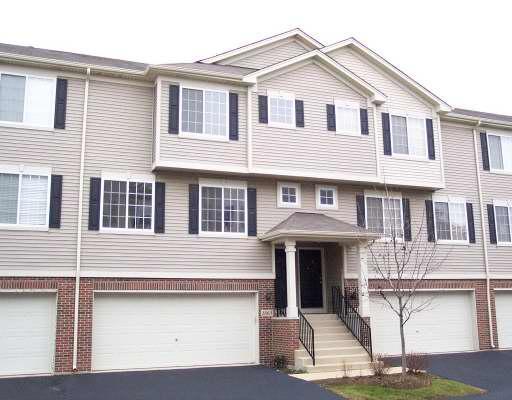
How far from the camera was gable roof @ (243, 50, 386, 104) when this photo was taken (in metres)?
16.6

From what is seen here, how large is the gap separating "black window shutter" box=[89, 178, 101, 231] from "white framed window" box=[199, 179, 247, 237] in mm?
2820

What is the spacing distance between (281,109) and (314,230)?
397cm

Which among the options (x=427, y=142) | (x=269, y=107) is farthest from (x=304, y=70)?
(x=427, y=142)

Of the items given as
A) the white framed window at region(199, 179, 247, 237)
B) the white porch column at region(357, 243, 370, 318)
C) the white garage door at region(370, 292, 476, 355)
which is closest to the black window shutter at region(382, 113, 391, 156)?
the white porch column at region(357, 243, 370, 318)

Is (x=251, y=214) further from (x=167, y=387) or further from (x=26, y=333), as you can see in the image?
(x=26, y=333)

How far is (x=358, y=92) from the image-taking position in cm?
1794

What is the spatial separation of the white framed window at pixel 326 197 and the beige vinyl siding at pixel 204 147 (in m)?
2.81

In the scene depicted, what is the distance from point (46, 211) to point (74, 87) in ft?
11.6

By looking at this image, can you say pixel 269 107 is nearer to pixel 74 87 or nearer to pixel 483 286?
pixel 74 87

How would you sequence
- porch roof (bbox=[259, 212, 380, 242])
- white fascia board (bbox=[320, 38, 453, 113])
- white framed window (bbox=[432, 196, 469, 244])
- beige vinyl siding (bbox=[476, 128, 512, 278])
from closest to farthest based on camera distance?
porch roof (bbox=[259, 212, 380, 242])
white fascia board (bbox=[320, 38, 453, 113])
white framed window (bbox=[432, 196, 469, 244])
beige vinyl siding (bbox=[476, 128, 512, 278])

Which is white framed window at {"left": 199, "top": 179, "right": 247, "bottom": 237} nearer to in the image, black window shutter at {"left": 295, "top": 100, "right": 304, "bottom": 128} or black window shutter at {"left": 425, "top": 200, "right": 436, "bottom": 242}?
black window shutter at {"left": 295, "top": 100, "right": 304, "bottom": 128}

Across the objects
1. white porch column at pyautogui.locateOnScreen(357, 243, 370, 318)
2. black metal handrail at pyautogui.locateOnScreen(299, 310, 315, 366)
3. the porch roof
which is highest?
the porch roof

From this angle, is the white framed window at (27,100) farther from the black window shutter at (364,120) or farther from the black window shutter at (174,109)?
the black window shutter at (364,120)

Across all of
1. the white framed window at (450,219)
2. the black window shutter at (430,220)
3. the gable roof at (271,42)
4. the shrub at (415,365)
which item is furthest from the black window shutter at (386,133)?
the shrub at (415,365)
